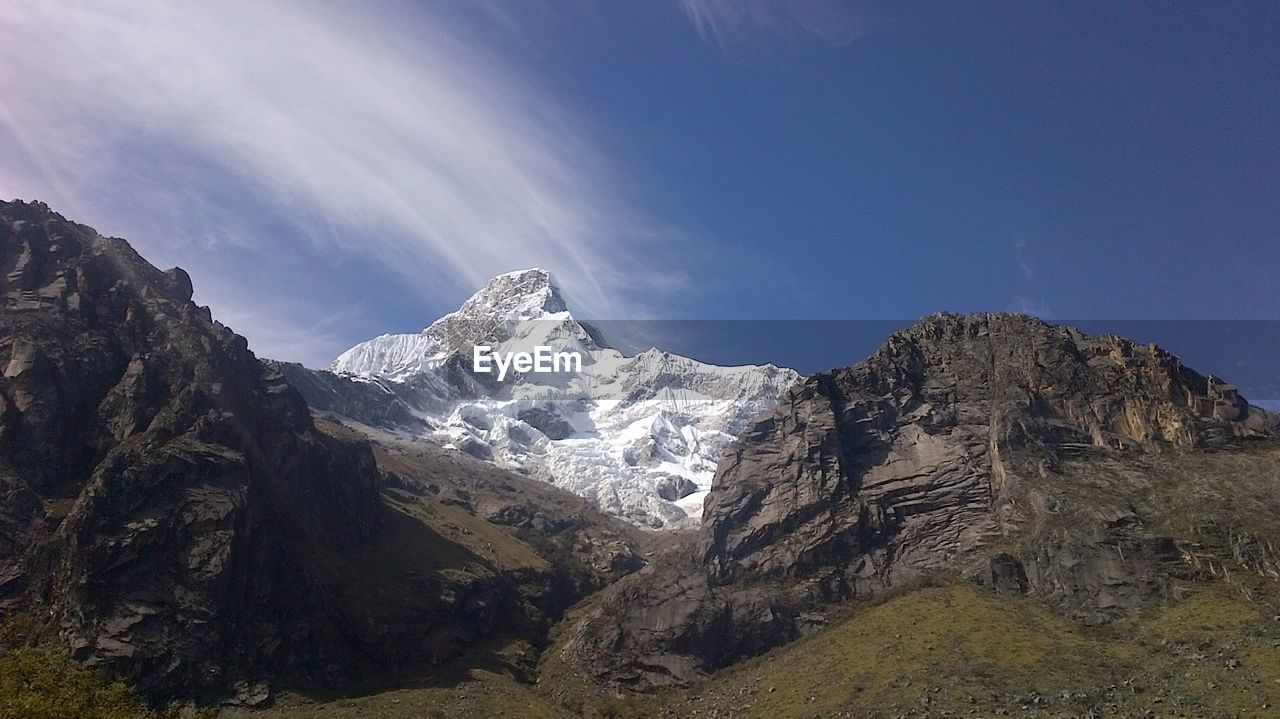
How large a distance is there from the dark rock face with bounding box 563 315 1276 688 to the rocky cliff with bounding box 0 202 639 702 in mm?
37711

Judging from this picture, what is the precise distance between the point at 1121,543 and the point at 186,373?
168869 millimetres

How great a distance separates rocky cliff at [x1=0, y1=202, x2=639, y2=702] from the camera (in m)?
127

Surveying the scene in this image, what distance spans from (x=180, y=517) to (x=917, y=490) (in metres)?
132

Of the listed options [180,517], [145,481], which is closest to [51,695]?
[180,517]

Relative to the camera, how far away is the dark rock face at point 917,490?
14538 centimetres

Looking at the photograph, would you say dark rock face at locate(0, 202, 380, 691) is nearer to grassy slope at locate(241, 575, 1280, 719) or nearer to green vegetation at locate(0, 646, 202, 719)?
grassy slope at locate(241, 575, 1280, 719)

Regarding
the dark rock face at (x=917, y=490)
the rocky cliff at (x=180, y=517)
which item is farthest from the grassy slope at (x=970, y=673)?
the rocky cliff at (x=180, y=517)

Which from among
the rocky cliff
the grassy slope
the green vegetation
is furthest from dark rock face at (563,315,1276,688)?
the green vegetation

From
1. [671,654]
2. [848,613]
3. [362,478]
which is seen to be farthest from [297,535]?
[848,613]

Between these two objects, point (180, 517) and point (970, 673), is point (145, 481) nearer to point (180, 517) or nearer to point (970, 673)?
point (180, 517)

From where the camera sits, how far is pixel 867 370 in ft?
609

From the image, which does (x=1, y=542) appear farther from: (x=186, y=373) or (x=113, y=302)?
(x=113, y=302)

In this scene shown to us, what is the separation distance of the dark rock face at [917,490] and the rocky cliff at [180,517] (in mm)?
37711

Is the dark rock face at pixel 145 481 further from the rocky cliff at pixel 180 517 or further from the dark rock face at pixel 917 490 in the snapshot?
the dark rock face at pixel 917 490
